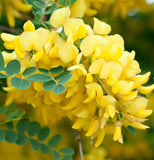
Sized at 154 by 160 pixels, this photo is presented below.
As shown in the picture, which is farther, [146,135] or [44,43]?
[146,135]

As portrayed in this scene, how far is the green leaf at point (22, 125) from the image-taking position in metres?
0.89

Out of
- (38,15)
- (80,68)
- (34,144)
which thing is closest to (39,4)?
(38,15)

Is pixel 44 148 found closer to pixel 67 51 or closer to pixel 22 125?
pixel 22 125

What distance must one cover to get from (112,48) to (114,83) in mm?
68

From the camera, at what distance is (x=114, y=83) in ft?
2.22

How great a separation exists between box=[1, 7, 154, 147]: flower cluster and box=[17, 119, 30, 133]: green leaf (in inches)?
6.7

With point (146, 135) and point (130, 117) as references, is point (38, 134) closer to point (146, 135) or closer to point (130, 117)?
point (130, 117)

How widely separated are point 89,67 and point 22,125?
29cm

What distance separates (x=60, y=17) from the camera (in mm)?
756

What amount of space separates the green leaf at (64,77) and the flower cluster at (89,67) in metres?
0.01

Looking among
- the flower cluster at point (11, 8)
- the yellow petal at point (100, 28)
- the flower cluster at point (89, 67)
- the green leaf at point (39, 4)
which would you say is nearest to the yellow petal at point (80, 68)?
the flower cluster at point (89, 67)

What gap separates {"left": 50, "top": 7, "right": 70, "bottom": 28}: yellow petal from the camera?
751mm

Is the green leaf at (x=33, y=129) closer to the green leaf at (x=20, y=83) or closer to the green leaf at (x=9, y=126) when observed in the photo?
the green leaf at (x=9, y=126)


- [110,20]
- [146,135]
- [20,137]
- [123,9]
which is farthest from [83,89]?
[146,135]
